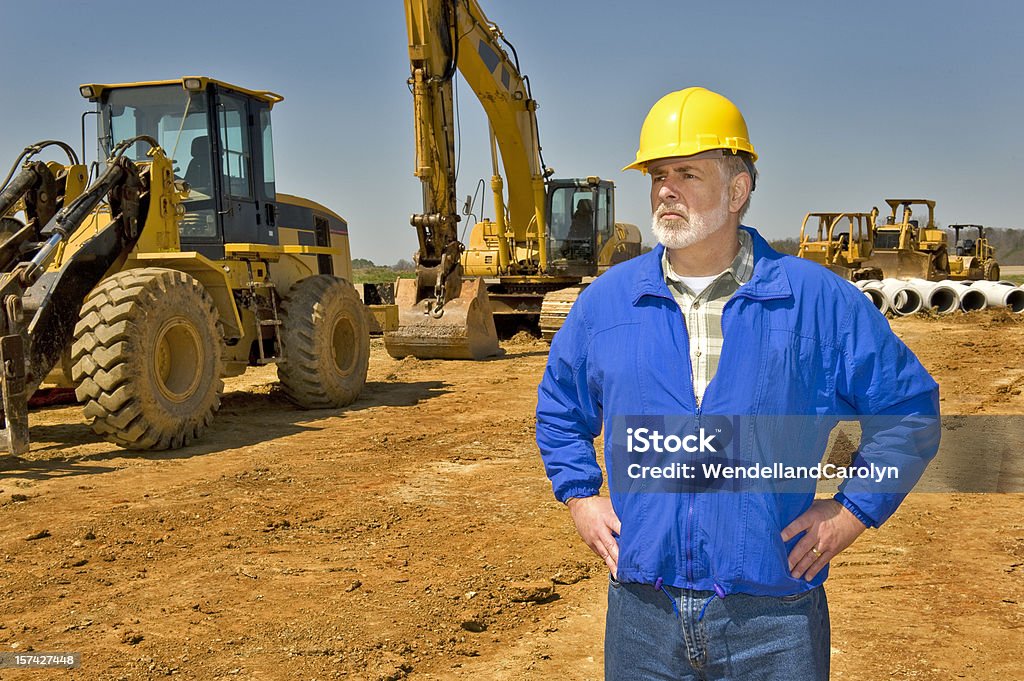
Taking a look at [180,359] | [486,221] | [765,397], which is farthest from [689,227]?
[486,221]

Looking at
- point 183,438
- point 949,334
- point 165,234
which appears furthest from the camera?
point 949,334

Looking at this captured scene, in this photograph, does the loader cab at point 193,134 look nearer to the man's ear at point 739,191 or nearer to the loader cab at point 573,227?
the man's ear at point 739,191

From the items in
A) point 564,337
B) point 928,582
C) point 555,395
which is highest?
point 564,337

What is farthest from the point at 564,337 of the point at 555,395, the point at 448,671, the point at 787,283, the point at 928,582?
the point at 928,582

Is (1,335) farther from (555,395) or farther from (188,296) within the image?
(555,395)

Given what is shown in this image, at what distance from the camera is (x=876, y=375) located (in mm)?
2189

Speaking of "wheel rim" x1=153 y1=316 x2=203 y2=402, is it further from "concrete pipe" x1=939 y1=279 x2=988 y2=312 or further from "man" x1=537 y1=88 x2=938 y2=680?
"concrete pipe" x1=939 y1=279 x2=988 y2=312

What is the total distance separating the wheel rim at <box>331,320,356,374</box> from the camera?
10922mm

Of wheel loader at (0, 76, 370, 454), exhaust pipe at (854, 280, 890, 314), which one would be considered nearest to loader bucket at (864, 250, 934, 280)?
exhaust pipe at (854, 280, 890, 314)

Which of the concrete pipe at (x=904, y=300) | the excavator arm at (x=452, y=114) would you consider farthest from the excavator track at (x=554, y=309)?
the concrete pipe at (x=904, y=300)

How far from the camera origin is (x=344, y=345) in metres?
11.1

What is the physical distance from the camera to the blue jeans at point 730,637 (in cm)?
215

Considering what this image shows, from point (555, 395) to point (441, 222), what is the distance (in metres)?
11.9

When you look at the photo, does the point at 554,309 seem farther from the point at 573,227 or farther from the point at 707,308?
the point at 707,308
